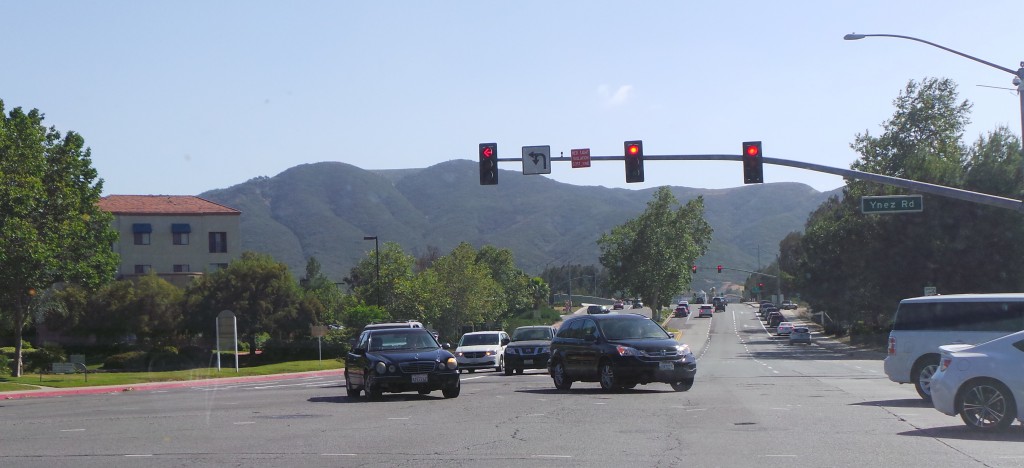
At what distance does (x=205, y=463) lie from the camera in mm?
11547

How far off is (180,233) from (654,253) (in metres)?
51.9

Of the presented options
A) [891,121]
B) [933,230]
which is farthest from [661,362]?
[891,121]

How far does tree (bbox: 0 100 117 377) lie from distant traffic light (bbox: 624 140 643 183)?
80.0 ft

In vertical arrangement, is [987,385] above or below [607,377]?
above

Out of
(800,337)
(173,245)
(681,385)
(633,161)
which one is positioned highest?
(173,245)

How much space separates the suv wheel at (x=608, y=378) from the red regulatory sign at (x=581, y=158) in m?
7.64

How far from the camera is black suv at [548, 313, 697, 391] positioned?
2102cm

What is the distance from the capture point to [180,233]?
88188 millimetres

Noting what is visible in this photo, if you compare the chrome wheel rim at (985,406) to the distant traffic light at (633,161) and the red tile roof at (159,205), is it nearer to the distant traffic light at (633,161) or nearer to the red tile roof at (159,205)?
the distant traffic light at (633,161)

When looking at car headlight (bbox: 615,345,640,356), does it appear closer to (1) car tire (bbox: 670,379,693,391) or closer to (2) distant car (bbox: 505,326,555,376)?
(1) car tire (bbox: 670,379,693,391)

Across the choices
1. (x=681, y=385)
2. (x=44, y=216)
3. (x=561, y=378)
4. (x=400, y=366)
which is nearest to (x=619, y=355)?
(x=681, y=385)

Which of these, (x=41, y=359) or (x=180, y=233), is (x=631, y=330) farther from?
(x=180, y=233)

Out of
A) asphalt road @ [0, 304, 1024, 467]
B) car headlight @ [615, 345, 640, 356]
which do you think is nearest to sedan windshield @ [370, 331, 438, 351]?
asphalt road @ [0, 304, 1024, 467]

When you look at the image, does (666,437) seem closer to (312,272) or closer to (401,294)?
(401,294)
